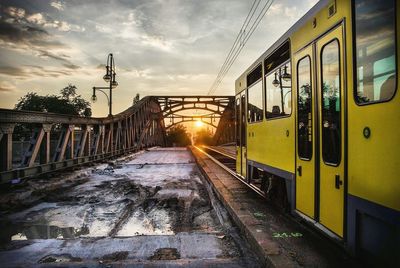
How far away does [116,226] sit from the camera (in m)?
6.84

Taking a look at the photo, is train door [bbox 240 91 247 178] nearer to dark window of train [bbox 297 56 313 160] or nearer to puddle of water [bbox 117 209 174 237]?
puddle of water [bbox 117 209 174 237]

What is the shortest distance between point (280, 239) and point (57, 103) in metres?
69.4

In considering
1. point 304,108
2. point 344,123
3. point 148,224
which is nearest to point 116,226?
point 148,224

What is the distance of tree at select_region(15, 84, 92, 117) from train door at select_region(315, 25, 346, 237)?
2613 inches

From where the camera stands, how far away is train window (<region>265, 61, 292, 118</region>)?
6.18 metres

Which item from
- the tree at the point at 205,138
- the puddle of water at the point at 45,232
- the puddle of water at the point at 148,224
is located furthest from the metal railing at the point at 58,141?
the tree at the point at 205,138

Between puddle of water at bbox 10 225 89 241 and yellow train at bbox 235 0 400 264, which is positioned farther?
puddle of water at bbox 10 225 89 241

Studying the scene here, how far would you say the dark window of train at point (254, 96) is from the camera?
26.9ft

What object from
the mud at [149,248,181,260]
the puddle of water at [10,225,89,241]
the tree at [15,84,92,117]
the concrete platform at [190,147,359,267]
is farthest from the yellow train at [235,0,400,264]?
the tree at [15,84,92,117]

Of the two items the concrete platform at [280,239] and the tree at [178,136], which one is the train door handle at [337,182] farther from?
the tree at [178,136]

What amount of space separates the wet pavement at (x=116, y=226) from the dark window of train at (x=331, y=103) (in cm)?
170

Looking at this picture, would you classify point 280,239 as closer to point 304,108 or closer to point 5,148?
point 304,108

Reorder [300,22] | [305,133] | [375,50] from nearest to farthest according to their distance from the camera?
[375,50] < [305,133] < [300,22]

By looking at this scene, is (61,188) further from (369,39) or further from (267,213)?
(369,39)
